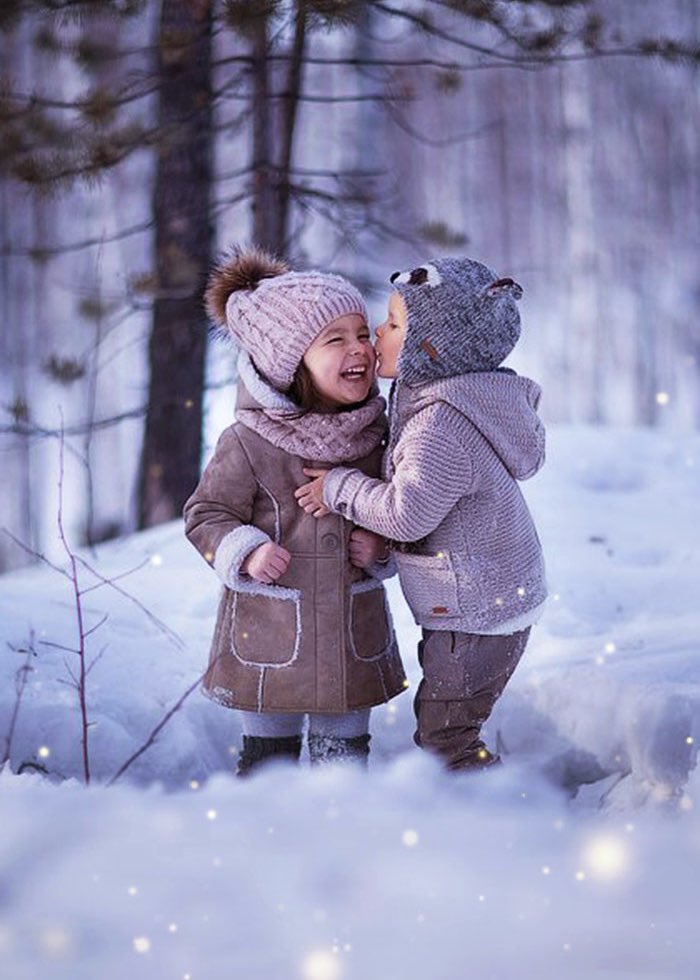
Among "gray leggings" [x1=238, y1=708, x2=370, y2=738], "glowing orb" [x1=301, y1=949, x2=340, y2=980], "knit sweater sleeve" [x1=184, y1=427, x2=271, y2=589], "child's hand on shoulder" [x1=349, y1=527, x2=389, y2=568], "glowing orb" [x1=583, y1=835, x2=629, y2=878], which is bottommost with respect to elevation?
"gray leggings" [x1=238, y1=708, x2=370, y2=738]

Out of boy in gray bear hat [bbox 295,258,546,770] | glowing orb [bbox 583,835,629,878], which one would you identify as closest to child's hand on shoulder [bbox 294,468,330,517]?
boy in gray bear hat [bbox 295,258,546,770]

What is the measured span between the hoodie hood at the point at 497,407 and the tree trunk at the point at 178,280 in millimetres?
3538

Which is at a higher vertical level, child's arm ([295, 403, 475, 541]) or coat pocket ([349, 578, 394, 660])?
child's arm ([295, 403, 475, 541])

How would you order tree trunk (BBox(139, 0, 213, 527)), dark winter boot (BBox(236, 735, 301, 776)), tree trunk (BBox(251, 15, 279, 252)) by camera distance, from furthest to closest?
tree trunk (BBox(139, 0, 213, 527))
tree trunk (BBox(251, 15, 279, 252))
dark winter boot (BBox(236, 735, 301, 776))

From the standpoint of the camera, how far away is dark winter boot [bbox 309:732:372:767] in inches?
132

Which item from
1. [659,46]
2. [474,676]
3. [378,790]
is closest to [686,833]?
[378,790]

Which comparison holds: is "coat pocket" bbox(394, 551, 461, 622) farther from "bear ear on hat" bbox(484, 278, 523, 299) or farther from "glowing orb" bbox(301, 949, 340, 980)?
"glowing orb" bbox(301, 949, 340, 980)

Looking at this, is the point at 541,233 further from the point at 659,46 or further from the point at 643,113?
the point at 659,46

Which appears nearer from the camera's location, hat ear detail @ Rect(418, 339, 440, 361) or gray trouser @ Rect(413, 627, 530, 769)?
hat ear detail @ Rect(418, 339, 440, 361)

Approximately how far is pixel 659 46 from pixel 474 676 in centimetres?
412

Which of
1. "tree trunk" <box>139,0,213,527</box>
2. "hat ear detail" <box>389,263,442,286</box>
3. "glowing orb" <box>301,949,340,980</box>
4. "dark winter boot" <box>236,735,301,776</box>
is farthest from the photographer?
"tree trunk" <box>139,0,213,527</box>

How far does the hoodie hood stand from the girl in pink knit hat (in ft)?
0.67

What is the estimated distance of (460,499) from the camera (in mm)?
3201

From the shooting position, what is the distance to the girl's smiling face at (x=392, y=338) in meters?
3.19
